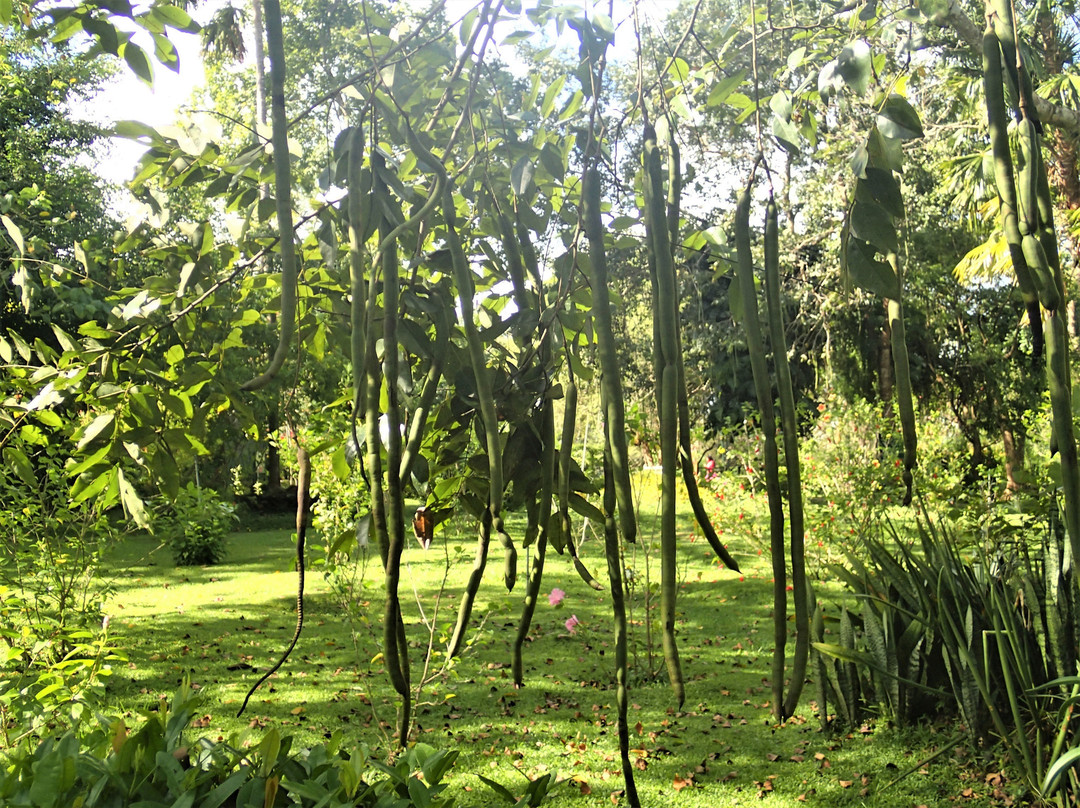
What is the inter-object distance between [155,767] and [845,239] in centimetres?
124

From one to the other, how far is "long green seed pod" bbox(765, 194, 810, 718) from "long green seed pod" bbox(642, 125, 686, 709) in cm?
6

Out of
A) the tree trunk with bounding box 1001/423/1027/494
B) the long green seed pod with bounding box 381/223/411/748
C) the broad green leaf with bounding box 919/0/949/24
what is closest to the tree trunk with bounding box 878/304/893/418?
the tree trunk with bounding box 1001/423/1027/494

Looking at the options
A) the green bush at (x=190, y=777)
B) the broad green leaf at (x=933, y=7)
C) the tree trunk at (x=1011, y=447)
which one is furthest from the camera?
the tree trunk at (x=1011, y=447)

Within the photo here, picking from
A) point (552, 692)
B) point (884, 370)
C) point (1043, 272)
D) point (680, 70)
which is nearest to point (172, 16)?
point (680, 70)

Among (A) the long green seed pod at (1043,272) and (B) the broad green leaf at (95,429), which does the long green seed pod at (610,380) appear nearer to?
(A) the long green seed pod at (1043,272)

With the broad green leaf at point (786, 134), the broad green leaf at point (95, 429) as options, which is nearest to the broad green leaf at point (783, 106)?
the broad green leaf at point (786, 134)

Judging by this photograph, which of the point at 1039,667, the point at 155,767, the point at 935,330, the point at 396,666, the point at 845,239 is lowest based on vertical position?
the point at 1039,667

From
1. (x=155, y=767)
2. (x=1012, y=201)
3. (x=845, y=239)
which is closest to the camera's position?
(x=1012, y=201)

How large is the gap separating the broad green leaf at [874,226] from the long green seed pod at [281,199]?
0.36 metres

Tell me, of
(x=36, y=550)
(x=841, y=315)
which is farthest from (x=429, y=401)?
(x=841, y=315)

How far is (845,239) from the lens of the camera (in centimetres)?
58

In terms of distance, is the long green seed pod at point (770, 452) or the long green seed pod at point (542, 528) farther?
the long green seed pod at point (542, 528)

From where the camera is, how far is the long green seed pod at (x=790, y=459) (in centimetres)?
48

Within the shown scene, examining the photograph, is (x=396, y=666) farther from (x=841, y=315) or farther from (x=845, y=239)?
(x=841, y=315)
